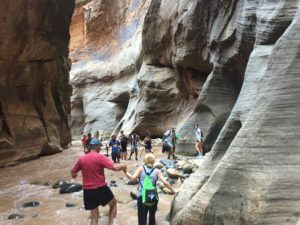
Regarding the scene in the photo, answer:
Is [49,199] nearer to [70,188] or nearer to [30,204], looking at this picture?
[30,204]

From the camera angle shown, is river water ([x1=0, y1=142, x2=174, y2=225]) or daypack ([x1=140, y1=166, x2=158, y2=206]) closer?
daypack ([x1=140, y1=166, x2=158, y2=206])

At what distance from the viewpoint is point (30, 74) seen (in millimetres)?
19359

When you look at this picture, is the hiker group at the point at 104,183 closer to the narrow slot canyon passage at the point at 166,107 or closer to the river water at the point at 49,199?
the narrow slot canyon passage at the point at 166,107

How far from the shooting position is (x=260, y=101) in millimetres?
6422

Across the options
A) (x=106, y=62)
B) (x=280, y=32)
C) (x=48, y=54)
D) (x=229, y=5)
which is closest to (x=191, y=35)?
(x=229, y=5)

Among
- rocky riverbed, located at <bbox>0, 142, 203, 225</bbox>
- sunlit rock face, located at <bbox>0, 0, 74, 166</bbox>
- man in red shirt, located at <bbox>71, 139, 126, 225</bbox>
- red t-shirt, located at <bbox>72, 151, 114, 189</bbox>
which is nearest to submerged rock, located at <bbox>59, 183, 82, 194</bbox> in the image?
rocky riverbed, located at <bbox>0, 142, 203, 225</bbox>

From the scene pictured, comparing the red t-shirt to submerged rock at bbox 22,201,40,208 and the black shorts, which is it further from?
submerged rock at bbox 22,201,40,208

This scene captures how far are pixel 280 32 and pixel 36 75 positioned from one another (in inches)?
558

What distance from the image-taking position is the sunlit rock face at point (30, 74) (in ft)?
54.9

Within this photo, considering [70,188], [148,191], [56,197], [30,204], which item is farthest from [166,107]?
[148,191]

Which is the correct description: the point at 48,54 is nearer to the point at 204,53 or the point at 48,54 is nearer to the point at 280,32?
the point at 204,53

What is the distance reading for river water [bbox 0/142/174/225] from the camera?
7.84m

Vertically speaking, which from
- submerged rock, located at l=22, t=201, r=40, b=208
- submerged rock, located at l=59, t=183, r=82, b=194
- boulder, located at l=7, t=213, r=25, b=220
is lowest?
submerged rock, located at l=59, t=183, r=82, b=194

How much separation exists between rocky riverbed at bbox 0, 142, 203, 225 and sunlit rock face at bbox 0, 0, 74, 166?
262cm
